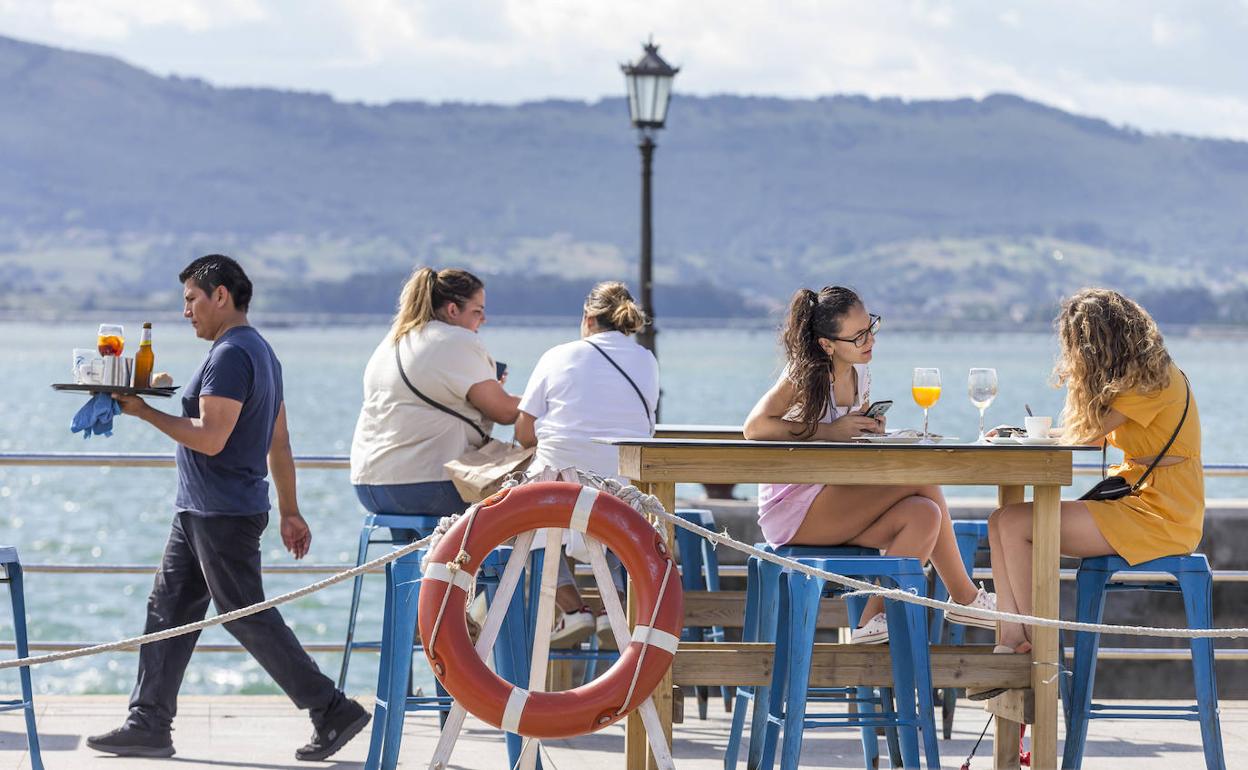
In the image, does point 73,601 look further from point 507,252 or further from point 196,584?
point 507,252

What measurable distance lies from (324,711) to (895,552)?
1.86m

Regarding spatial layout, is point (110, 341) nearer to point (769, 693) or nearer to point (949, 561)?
point (769, 693)

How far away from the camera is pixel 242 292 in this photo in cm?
570

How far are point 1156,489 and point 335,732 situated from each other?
2.62 metres

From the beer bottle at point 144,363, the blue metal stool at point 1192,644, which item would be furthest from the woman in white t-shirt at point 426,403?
the blue metal stool at point 1192,644

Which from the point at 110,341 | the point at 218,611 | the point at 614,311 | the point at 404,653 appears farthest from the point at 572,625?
the point at 110,341

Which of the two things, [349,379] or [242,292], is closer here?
[242,292]

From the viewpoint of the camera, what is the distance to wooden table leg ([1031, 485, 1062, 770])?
198 inches

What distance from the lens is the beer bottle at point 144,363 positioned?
5.50 meters

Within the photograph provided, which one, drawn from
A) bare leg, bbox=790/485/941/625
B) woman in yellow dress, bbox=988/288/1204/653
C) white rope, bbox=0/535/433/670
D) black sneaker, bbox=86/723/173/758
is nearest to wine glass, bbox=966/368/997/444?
woman in yellow dress, bbox=988/288/1204/653

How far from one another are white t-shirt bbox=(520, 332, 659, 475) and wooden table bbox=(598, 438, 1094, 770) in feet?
3.17

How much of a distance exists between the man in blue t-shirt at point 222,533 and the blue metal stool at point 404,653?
45 centimetres

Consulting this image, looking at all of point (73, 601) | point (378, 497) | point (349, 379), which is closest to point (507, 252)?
point (349, 379)

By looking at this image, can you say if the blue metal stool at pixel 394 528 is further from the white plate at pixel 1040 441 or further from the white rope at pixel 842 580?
A: the white plate at pixel 1040 441
